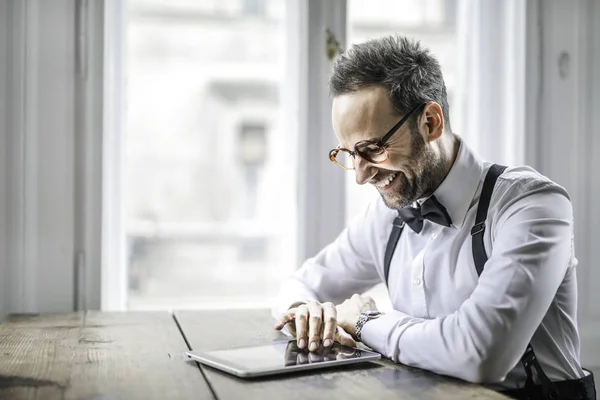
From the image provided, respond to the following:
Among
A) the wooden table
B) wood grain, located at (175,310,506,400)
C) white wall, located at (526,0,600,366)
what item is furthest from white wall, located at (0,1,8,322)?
white wall, located at (526,0,600,366)

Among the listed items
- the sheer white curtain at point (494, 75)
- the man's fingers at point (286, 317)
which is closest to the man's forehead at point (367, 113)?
the man's fingers at point (286, 317)

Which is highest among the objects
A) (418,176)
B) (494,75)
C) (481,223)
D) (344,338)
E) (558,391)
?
(494,75)

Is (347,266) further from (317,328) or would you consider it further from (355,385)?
(355,385)

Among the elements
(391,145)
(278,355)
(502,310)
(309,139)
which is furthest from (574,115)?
(278,355)

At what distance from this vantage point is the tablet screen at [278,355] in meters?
1.37

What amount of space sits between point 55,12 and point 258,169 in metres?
0.93

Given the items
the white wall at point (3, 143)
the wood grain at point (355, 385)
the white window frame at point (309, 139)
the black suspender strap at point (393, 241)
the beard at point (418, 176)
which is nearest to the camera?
the wood grain at point (355, 385)

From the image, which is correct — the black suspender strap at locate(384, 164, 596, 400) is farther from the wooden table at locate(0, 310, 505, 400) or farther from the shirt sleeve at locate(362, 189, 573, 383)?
the wooden table at locate(0, 310, 505, 400)

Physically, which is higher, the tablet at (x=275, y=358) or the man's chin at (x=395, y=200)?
the man's chin at (x=395, y=200)

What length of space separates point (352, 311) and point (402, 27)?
150 cm

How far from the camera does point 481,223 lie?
161 centimetres

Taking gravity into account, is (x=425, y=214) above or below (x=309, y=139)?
below

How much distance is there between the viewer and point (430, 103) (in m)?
1.67

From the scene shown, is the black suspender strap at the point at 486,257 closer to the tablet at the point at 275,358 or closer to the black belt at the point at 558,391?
the black belt at the point at 558,391
